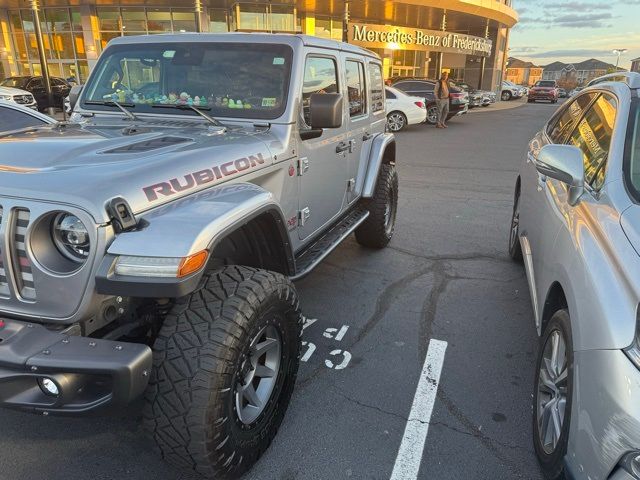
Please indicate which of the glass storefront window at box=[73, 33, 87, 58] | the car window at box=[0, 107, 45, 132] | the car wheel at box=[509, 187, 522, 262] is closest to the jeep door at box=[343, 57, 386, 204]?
the car wheel at box=[509, 187, 522, 262]

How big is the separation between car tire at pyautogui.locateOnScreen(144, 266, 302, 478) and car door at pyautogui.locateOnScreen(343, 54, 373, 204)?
91.1 inches

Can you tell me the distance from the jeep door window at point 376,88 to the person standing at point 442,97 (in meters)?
12.6

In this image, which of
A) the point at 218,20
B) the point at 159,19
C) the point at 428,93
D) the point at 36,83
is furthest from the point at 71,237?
the point at 159,19

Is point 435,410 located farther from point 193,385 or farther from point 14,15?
point 14,15

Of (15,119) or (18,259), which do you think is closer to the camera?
(18,259)

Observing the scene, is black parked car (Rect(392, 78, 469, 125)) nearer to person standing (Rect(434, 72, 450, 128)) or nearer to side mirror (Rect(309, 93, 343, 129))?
person standing (Rect(434, 72, 450, 128))

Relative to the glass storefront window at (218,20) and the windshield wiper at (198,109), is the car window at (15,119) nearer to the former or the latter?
the windshield wiper at (198,109)

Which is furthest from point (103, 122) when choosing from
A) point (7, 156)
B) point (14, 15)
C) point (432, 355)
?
point (14, 15)

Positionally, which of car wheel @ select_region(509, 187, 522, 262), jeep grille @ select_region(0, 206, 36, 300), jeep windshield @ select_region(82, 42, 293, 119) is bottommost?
car wheel @ select_region(509, 187, 522, 262)

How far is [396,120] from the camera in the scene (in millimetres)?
16734

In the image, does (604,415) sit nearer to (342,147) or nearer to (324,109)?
(324,109)

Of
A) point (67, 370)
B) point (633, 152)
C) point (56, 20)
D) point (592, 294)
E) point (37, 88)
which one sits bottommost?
point (37, 88)

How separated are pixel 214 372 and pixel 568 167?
1.97 m

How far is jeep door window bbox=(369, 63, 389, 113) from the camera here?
500 cm
